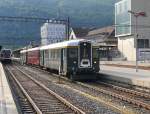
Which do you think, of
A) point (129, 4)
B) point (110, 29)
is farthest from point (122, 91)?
point (110, 29)

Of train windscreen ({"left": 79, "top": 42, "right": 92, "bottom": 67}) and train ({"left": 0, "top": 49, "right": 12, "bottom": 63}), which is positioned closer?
train windscreen ({"left": 79, "top": 42, "right": 92, "bottom": 67})

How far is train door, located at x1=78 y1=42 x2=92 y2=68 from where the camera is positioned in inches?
1196

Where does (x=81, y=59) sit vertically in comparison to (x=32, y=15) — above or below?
below

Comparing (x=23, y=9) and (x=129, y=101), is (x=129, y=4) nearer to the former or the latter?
(x=23, y=9)

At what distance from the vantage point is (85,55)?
30.5 meters

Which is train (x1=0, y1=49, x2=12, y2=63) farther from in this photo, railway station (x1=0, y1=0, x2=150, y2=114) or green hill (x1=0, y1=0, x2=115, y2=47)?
green hill (x1=0, y1=0, x2=115, y2=47)

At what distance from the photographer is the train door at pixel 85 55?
99.7 feet

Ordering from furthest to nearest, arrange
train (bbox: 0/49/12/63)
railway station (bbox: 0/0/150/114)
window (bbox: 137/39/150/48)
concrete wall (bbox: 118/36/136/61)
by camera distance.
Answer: window (bbox: 137/39/150/48)
concrete wall (bbox: 118/36/136/61)
train (bbox: 0/49/12/63)
railway station (bbox: 0/0/150/114)

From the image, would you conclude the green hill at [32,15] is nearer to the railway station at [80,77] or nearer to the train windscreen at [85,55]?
the railway station at [80,77]

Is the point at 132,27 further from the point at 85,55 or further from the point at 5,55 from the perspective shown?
the point at 85,55

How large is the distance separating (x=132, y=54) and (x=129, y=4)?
461 inches

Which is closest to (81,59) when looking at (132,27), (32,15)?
(132,27)

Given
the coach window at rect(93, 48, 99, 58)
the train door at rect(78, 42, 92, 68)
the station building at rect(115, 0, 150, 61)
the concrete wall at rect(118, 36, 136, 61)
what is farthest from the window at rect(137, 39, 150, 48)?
the train door at rect(78, 42, 92, 68)

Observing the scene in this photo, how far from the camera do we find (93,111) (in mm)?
14625
